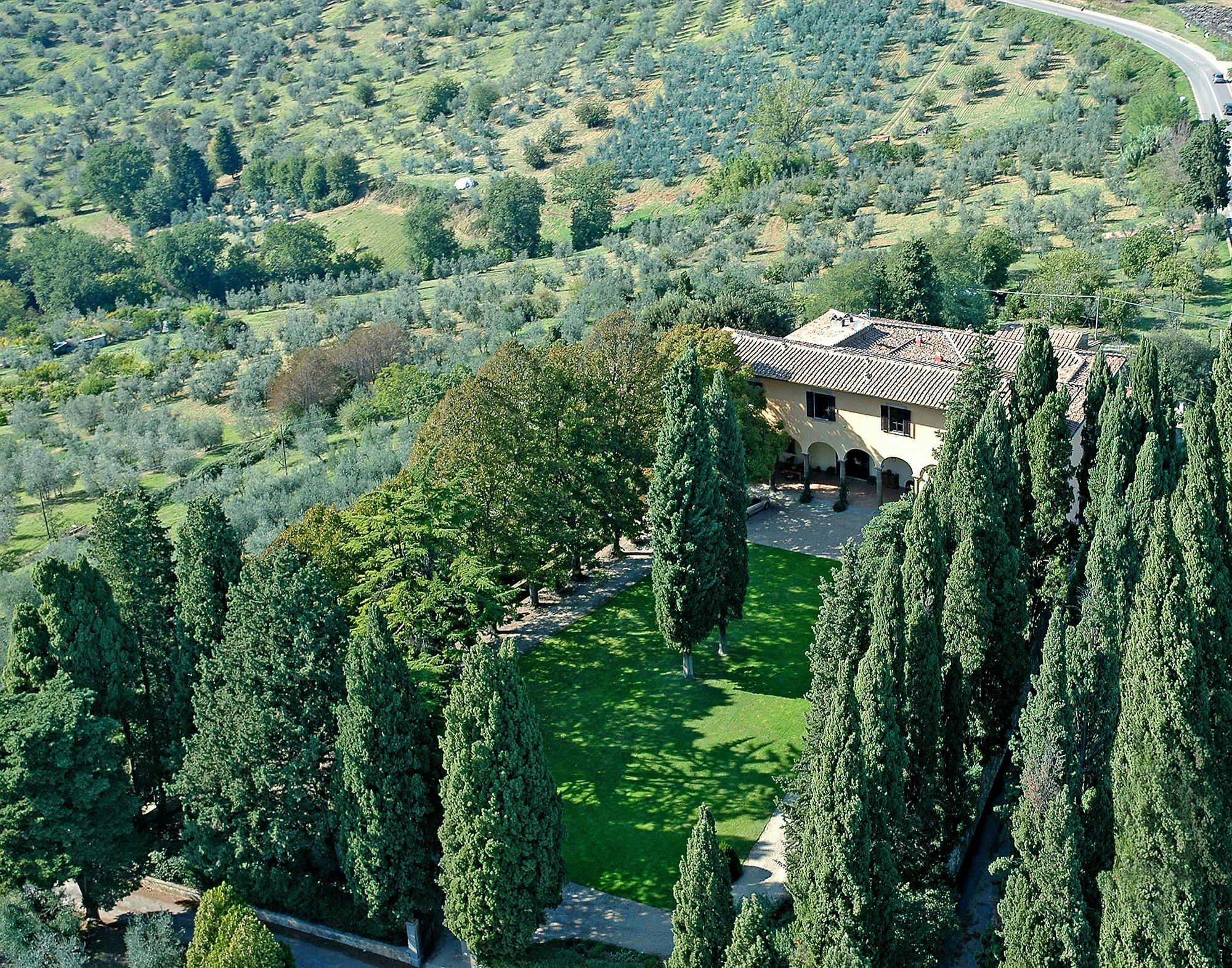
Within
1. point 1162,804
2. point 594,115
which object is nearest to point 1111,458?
point 1162,804

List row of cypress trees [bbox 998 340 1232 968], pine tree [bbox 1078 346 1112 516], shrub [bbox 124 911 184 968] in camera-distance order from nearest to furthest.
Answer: row of cypress trees [bbox 998 340 1232 968]
shrub [bbox 124 911 184 968]
pine tree [bbox 1078 346 1112 516]

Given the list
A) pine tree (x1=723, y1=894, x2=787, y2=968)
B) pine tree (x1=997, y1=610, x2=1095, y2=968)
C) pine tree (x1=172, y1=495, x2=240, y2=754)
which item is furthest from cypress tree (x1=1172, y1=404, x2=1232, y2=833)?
pine tree (x1=172, y1=495, x2=240, y2=754)

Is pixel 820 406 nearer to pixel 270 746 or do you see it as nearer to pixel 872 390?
pixel 872 390

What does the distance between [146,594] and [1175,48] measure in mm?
94573

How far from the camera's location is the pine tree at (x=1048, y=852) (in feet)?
79.8

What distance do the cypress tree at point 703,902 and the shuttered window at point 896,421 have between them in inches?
1079

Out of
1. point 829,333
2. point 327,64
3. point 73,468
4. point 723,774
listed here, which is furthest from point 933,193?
point 327,64

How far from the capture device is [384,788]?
28.4 m

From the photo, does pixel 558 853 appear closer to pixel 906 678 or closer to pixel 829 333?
pixel 906 678

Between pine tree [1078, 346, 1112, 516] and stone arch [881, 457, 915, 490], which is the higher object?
pine tree [1078, 346, 1112, 516]

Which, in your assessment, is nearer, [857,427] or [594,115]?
[857,427]

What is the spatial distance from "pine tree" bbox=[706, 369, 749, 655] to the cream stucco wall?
11.6 meters

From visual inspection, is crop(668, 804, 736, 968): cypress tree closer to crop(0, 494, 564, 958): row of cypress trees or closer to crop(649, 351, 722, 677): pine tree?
crop(0, 494, 564, 958): row of cypress trees

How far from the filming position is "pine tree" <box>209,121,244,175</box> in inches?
5325
